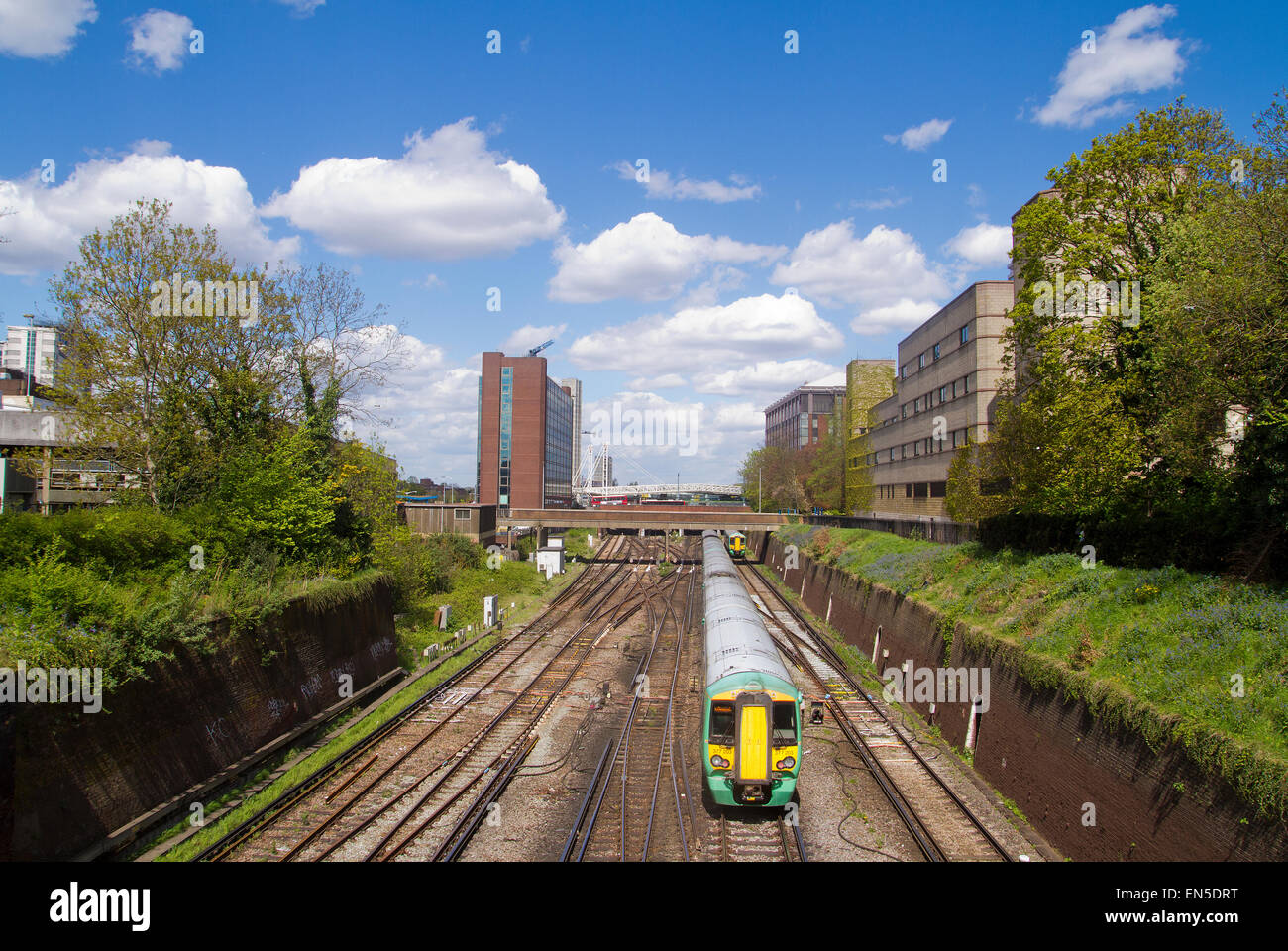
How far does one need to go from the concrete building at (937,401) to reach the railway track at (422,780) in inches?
941

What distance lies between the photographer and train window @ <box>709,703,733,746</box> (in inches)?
532

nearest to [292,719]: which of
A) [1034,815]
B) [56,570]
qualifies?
[56,570]

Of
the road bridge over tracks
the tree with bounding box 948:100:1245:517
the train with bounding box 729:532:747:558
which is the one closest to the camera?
the tree with bounding box 948:100:1245:517

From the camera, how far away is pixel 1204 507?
49.4 feet

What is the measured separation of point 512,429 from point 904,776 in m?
100

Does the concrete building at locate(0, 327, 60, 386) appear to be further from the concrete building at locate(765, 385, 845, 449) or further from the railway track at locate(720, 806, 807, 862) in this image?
the railway track at locate(720, 806, 807, 862)

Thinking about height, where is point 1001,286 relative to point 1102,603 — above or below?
above

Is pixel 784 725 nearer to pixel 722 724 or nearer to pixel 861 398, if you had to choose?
pixel 722 724

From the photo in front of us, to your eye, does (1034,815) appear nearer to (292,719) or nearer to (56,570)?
(292,719)

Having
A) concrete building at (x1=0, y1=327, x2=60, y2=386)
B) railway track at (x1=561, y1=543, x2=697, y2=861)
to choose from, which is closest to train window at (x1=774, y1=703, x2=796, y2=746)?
railway track at (x1=561, y1=543, x2=697, y2=861)

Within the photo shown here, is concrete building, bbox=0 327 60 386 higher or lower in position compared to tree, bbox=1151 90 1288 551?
higher

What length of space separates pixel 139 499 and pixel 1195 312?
2861 cm

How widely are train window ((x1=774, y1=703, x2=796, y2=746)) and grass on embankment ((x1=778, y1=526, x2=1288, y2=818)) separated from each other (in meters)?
5.43

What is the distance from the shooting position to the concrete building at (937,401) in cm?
3578
